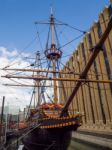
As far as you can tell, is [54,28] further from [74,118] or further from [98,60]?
[74,118]

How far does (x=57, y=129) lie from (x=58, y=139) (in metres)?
0.77

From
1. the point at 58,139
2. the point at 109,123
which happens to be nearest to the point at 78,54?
the point at 109,123

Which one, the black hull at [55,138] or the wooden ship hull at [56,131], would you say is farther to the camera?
the black hull at [55,138]

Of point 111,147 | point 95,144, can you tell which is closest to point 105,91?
point 95,144

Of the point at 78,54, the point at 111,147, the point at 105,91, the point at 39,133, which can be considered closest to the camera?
the point at 39,133

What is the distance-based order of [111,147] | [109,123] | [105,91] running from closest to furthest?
[111,147]
[109,123]
[105,91]

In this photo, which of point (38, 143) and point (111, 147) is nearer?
point (38, 143)

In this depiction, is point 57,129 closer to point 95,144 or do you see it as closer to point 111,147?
point 111,147

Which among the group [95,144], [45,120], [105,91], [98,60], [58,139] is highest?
[98,60]

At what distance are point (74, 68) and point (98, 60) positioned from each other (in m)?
8.15

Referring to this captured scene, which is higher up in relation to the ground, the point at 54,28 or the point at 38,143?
the point at 54,28

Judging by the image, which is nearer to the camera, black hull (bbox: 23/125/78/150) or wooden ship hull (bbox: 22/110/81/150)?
wooden ship hull (bbox: 22/110/81/150)

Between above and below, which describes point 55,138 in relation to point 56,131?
below

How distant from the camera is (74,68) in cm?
3375
